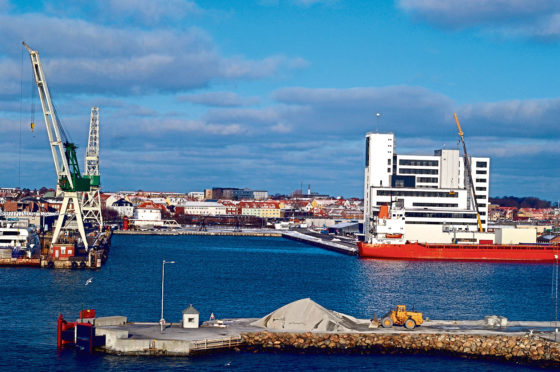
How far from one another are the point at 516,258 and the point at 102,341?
54936 millimetres

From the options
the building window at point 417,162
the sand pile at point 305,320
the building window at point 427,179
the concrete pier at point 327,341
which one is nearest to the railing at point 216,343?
the concrete pier at point 327,341

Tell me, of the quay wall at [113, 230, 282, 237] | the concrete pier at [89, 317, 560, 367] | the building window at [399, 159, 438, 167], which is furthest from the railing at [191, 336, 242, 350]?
the quay wall at [113, 230, 282, 237]

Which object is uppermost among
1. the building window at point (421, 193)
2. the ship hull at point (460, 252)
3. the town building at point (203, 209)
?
the building window at point (421, 193)

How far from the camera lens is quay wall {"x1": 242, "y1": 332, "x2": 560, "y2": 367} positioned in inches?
1118

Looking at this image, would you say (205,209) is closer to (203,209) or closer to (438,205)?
(203,209)

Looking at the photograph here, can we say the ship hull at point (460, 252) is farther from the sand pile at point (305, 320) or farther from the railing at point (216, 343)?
the railing at point (216, 343)

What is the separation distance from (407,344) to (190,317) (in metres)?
7.87

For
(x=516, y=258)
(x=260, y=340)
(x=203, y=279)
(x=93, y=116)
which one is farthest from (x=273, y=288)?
(x=93, y=116)

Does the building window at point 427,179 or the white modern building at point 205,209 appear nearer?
the building window at point 427,179

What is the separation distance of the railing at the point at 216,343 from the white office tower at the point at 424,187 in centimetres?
5008

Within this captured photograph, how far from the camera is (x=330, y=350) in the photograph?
28562mm

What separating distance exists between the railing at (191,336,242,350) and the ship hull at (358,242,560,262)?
148ft

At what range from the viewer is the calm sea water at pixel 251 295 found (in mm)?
27250

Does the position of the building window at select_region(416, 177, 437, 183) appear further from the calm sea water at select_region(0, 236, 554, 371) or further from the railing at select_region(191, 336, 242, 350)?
the railing at select_region(191, 336, 242, 350)
